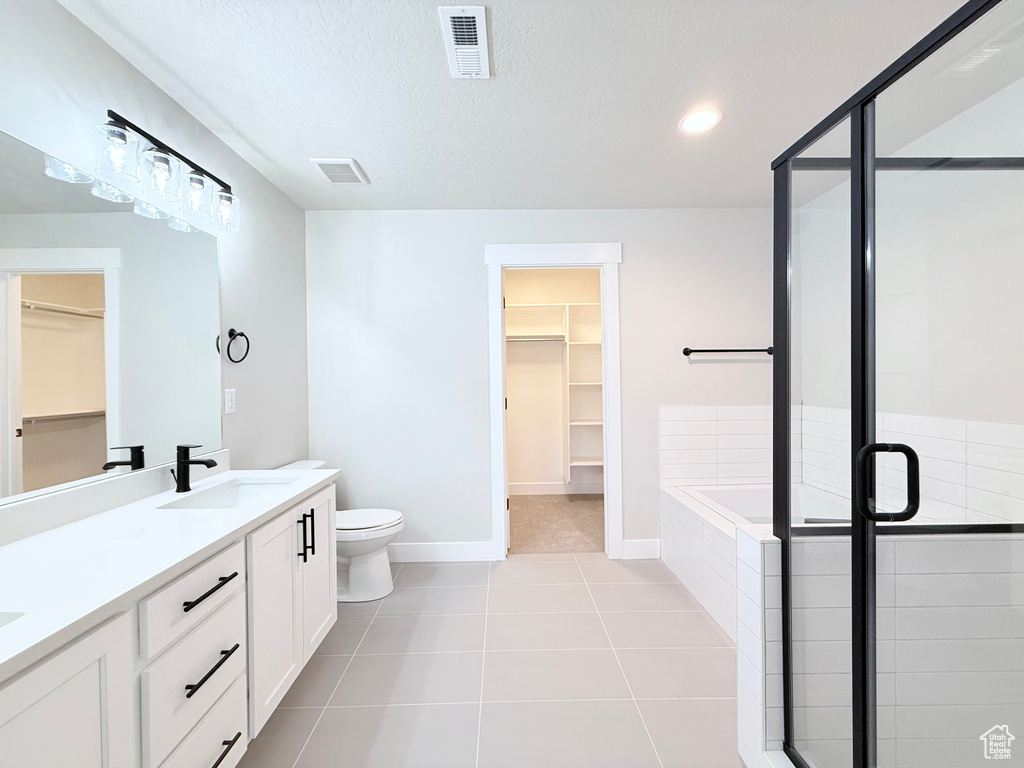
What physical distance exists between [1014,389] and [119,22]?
8.14ft

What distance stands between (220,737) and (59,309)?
50.6 inches

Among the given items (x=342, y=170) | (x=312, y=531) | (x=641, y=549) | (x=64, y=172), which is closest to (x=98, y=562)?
(x=312, y=531)

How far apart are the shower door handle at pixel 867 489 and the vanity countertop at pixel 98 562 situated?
62.0 inches

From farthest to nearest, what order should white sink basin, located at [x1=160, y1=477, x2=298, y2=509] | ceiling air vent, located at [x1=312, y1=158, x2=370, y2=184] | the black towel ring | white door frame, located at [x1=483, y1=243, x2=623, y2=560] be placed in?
white door frame, located at [x1=483, y1=243, x2=623, y2=560] → ceiling air vent, located at [x1=312, y1=158, x2=370, y2=184] → the black towel ring → white sink basin, located at [x1=160, y1=477, x2=298, y2=509]

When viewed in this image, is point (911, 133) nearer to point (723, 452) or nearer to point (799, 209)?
point (799, 209)

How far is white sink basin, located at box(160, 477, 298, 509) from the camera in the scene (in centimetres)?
183

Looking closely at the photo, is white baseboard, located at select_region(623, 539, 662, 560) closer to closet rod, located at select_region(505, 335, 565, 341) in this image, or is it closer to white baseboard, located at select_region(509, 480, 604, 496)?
white baseboard, located at select_region(509, 480, 604, 496)

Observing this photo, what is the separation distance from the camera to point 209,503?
191 cm

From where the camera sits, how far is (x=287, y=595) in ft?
5.77

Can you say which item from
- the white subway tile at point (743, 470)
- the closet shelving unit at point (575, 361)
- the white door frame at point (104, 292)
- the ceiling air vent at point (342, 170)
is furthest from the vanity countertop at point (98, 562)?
the closet shelving unit at point (575, 361)

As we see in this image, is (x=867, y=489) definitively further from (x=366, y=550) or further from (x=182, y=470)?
(x=366, y=550)

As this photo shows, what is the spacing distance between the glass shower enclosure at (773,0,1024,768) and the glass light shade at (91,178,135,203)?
214 cm

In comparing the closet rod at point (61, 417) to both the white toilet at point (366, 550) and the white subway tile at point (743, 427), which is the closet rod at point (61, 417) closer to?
the white toilet at point (366, 550)

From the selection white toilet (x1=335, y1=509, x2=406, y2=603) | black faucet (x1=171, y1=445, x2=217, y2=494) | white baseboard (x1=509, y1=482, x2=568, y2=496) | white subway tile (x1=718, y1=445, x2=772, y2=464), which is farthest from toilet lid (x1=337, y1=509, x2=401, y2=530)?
white baseboard (x1=509, y1=482, x2=568, y2=496)
